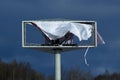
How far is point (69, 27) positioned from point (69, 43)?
69.9 inches

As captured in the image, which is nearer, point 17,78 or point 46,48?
point 46,48

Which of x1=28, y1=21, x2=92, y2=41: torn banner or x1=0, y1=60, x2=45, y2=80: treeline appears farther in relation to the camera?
x1=0, y1=60, x2=45, y2=80: treeline

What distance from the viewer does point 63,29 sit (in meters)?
72.9

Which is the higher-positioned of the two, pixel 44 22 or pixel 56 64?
pixel 44 22

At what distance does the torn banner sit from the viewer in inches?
2862

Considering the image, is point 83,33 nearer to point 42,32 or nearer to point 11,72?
point 42,32

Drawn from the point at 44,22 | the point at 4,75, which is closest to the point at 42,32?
the point at 44,22

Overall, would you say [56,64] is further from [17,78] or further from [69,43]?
[17,78]

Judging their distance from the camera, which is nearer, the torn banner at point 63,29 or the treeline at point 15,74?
the torn banner at point 63,29

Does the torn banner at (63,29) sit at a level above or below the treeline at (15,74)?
above

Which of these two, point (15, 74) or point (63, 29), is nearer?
point (63, 29)

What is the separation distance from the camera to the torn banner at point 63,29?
238 ft

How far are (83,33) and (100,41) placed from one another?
2414mm

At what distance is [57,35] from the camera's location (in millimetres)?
73062
